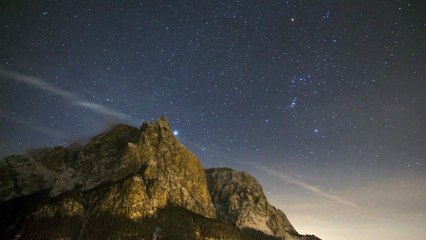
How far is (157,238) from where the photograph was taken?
19950cm

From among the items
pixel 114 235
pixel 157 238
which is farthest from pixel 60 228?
pixel 157 238

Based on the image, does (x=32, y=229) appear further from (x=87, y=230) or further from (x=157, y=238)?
(x=157, y=238)

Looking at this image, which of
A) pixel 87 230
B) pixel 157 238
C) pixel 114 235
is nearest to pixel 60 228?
pixel 87 230

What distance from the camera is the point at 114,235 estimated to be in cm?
19312

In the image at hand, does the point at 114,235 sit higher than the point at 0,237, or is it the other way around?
the point at 114,235

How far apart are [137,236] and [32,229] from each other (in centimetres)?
4899

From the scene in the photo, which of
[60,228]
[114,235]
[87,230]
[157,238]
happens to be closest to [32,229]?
[60,228]

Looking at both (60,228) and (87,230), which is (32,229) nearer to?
(60,228)

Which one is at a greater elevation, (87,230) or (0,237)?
(87,230)

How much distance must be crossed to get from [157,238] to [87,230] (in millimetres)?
33167

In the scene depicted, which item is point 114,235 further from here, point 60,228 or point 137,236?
point 60,228

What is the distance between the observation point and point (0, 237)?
643 ft

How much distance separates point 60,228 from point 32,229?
13.1 m

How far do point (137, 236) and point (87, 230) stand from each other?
943 inches
